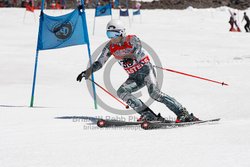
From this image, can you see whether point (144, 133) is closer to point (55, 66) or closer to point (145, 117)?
point (145, 117)

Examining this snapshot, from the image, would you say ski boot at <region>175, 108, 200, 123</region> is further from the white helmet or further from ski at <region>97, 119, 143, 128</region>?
the white helmet

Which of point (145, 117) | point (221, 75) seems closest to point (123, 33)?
point (145, 117)

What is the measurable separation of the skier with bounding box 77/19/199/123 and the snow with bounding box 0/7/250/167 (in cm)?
50

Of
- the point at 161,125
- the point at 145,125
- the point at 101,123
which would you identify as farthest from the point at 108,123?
the point at 161,125

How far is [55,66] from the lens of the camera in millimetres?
16719

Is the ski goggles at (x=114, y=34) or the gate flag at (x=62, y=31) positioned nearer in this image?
the ski goggles at (x=114, y=34)

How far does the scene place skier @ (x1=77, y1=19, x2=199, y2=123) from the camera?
7.50 meters

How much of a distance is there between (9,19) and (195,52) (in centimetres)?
1704

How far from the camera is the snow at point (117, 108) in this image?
5.34m

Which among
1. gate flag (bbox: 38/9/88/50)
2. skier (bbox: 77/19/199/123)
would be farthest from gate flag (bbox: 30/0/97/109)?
skier (bbox: 77/19/199/123)

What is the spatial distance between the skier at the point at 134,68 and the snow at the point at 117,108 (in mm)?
498

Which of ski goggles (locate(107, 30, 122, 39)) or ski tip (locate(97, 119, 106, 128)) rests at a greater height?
ski goggles (locate(107, 30, 122, 39))

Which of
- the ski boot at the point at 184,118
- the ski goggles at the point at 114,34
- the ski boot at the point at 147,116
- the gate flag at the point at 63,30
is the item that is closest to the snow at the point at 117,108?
the ski boot at the point at 184,118

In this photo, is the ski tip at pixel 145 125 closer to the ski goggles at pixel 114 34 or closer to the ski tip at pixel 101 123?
the ski tip at pixel 101 123
